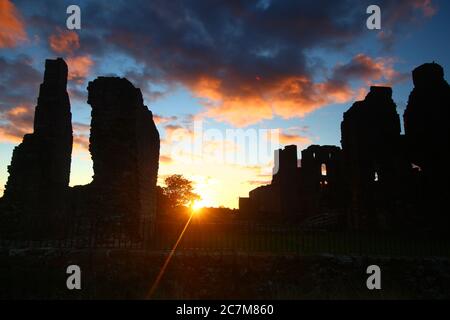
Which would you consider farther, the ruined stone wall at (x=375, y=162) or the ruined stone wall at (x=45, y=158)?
the ruined stone wall at (x=375, y=162)

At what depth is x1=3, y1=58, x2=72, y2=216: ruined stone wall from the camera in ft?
54.3

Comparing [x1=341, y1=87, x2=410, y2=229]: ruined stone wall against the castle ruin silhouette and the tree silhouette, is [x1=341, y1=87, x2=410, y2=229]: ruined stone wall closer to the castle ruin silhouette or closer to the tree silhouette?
the castle ruin silhouette

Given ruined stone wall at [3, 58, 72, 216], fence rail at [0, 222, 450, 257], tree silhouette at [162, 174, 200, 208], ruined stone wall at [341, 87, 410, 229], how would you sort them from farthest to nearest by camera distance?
1. tree silhouette at [162, 174, 200, 208]
2. ruined stone wall at [341, 87, 410, 229]
3. ruined stone wall at [3, 58, 72, 216]
4. fence rail at [0, 222, 450, 257]

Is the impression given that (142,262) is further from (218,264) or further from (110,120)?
(110,120)

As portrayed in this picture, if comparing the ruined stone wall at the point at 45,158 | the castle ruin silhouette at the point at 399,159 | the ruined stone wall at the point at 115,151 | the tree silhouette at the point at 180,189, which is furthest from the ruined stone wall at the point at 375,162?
the tree silhouette at the point at 180,189

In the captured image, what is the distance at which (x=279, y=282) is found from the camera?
26.1 feet

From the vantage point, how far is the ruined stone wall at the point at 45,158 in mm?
16547

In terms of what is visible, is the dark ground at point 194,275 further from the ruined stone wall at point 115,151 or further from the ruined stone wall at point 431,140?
the ruined stone wall at point 431,140

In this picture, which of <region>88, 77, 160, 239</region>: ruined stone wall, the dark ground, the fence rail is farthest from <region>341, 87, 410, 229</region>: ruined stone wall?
<region>88, 77, 160, 239</region>: ruined stone wall

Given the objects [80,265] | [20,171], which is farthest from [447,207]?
[20,171]

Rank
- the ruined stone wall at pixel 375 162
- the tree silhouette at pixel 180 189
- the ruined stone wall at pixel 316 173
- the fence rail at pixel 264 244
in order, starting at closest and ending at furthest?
the fence rail at pixel 264 244
the ruined stone wall at pixel 375 162
the ruined stone wall at pixel 316 173
the tree silhouette at pixel 180 189

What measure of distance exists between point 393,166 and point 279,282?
14.1 metres
